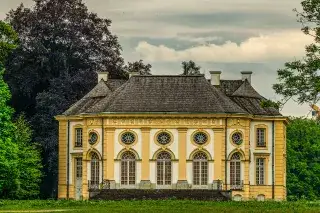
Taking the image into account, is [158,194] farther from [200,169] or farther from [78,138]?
[78,138]

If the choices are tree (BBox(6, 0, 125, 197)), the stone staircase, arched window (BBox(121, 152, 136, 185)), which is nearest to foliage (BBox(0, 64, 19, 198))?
the stone staircase

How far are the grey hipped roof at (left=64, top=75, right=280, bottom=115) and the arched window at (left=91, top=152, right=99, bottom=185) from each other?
2736mm

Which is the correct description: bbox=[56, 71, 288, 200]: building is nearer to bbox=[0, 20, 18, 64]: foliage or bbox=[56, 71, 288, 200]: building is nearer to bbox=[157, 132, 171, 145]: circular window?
bbox=[157, 132, 171, 145]: circular window

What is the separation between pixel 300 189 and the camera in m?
103

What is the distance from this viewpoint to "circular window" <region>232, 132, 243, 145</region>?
3201 inches

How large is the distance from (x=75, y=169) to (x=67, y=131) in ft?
7.92

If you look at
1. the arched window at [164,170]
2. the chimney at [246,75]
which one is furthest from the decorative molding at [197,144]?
the chimney at [246,75]

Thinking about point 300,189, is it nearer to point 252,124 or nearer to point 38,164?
point 252,124

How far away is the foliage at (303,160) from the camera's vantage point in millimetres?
102688

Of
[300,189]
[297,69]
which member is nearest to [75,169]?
[300,189]

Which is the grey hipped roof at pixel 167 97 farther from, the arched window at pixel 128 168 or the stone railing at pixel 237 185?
the stone railing at pixel 237 185

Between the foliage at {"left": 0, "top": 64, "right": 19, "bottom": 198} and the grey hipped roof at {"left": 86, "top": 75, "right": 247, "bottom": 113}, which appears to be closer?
the foliage at {"left": 0, "top": 64, "right": 19, "bottom": 198}

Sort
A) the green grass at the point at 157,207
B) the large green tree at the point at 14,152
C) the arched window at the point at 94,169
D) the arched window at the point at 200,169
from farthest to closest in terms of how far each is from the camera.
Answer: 1. the arched window at the point at 94,169
2. the arched window at the point at 200,169
3. the large green tree at the point at 14,152
4. the green grass at the point at 157,207

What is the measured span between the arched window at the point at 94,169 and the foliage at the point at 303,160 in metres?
23.5
